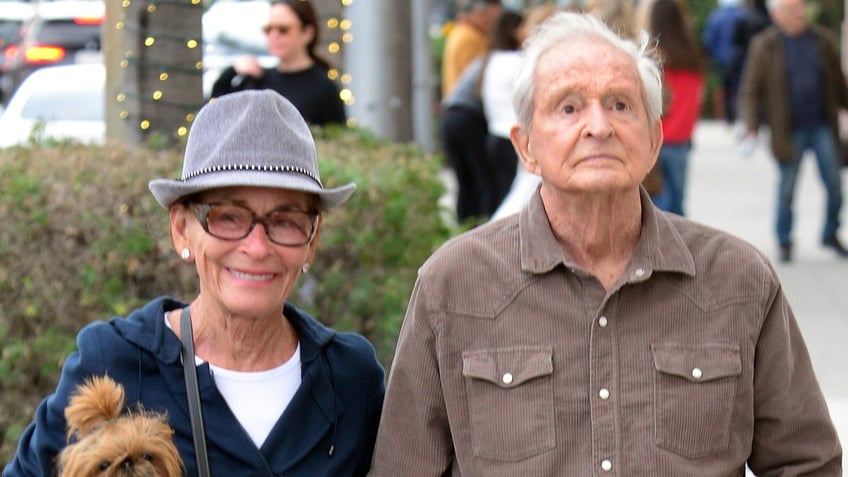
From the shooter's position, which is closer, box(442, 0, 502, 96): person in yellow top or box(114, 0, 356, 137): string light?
box(114, 0, 356, 137): string light

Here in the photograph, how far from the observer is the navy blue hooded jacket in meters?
3.03

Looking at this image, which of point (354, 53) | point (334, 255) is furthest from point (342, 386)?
point (354, 53)

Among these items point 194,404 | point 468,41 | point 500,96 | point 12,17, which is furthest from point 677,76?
point 12,17

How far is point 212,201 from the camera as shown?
3070mm

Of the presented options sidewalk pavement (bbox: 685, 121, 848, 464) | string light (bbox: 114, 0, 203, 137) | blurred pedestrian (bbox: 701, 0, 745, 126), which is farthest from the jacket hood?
blurred pedestrian (bbox: 701, 0, 745, 126)

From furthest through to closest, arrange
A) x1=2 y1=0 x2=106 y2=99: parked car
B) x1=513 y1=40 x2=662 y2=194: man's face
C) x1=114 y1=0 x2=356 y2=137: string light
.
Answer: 1. x1=2 y1=0 x2=106 y2=99: parked car
2. x1=114 y1=0 x2=356 y2=137: string light
3. x1=513 y1=40 x2=662 y2=194: man's face

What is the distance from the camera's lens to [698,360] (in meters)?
2.99

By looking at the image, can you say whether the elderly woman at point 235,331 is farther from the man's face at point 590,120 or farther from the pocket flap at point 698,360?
the pocket flap at point 698,360

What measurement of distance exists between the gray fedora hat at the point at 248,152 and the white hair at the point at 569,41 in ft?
1.38

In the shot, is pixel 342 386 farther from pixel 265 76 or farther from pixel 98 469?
pixel 265 76

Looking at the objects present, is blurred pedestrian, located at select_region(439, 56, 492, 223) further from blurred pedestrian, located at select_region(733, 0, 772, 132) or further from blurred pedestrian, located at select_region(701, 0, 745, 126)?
blurred pedestrian, located at select_region(701, 0, 745, 126)

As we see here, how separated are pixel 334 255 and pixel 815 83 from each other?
7.28 m

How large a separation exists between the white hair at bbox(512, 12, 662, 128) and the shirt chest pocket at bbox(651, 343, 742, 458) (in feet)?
1.63

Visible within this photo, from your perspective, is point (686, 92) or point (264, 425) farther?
point (686, 92)
